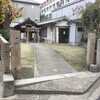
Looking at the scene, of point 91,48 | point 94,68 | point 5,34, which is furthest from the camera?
point 5,34

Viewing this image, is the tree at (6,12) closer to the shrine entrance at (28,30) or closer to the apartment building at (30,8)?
the shrine entrance at (28,30)

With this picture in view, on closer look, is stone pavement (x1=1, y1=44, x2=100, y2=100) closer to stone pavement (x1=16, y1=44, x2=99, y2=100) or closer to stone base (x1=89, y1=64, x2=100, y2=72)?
stone pavement (x1=16, y1=44, x2=99, y2=100)

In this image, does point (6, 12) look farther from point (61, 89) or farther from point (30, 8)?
point (30, 8)

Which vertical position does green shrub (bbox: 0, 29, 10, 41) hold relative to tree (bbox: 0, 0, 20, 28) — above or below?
below

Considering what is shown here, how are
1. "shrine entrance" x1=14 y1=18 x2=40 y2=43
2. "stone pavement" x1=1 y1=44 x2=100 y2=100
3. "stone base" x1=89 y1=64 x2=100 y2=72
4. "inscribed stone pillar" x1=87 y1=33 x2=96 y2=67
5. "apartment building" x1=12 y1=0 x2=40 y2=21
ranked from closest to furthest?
"stone pavement" x1=1 y1=44 x2=100 y2=100 → "stone base" x1=89 y1=64 x2=100 y2=72 → "inscribed stone pillar" x1=87 y1=33 x2=96 y2=67 → "shrine entrance" x1=14 y1=18 x2=40 y2=43 → "apartment building" x1=12 y1=0 x2=40 y2=21

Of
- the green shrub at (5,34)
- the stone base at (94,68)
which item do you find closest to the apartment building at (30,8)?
the green shrub at (5,34)

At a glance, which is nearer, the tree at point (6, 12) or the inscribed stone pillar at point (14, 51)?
the inscribed stone pillar at point (14, 51)

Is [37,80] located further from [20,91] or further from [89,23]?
[89,23]

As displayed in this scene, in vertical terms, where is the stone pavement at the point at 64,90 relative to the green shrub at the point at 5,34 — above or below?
below

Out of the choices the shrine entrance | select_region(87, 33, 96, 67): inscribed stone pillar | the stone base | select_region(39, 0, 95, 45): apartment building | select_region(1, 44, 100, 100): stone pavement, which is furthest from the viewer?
the shrine entrance

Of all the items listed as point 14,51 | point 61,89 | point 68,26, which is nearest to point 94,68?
point 61,89

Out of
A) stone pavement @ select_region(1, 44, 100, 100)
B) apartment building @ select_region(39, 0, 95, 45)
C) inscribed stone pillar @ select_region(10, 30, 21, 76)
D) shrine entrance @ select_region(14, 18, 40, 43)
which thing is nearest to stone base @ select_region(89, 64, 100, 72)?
stone pavement @ select_region(1, 44, 100, 100)

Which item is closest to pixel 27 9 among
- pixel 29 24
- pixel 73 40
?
pixel 29 24

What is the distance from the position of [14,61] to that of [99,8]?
13.6 metres
